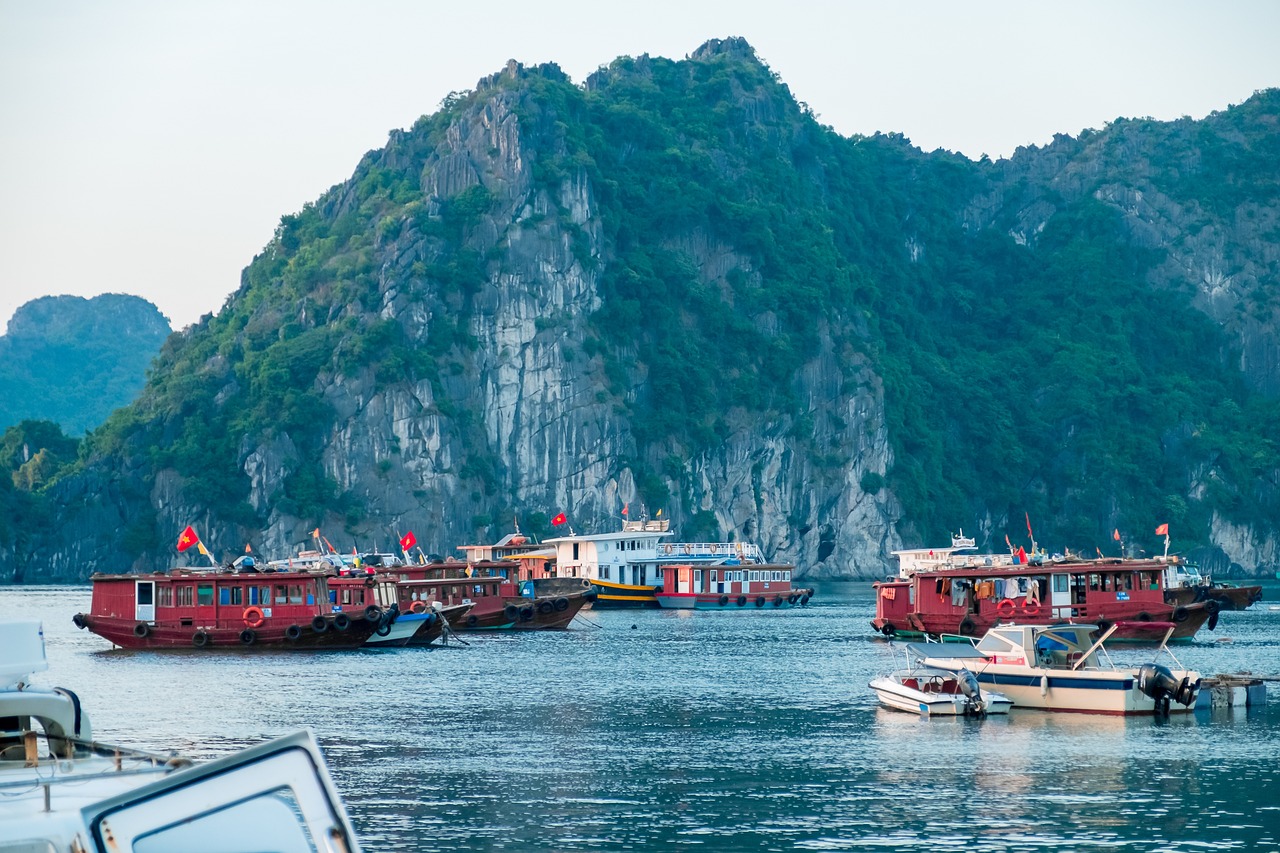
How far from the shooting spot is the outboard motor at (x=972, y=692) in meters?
41.4

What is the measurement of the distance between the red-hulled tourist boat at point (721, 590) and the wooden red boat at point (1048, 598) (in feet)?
142

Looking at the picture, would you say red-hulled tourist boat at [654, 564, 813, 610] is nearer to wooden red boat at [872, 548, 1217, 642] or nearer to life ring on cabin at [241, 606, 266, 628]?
wooden red boat at [872, 548, 1217, 642]

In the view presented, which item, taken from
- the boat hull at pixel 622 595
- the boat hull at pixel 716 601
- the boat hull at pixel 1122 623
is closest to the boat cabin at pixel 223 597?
the boat hull at pixel 1122 623

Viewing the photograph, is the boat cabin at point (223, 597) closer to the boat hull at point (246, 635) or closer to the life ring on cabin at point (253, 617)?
the life ring on cabin at point (253, 617)

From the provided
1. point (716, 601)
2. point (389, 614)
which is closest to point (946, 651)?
point (389, 614)

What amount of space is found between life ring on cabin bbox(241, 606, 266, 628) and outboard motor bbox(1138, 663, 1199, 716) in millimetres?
35214

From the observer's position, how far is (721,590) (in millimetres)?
111375

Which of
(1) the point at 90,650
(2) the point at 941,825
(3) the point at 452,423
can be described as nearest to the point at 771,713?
(2) the point at 941,825

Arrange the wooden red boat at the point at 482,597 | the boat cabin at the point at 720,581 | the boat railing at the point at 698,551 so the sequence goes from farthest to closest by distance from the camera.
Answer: the boat railing at the point at 698,551, the boat cabin at the point at 720,581, the wooden red boat at the point at 482,597

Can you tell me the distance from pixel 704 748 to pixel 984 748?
19.8 feet

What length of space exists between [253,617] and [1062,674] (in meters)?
34.0

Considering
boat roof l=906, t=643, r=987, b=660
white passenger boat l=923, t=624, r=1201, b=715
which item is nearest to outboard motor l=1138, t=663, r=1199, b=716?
white passenger boat l=923, t=624, r=1201, b=715

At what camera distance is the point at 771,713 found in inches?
1714

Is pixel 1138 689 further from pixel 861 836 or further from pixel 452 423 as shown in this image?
pixel 452 423
